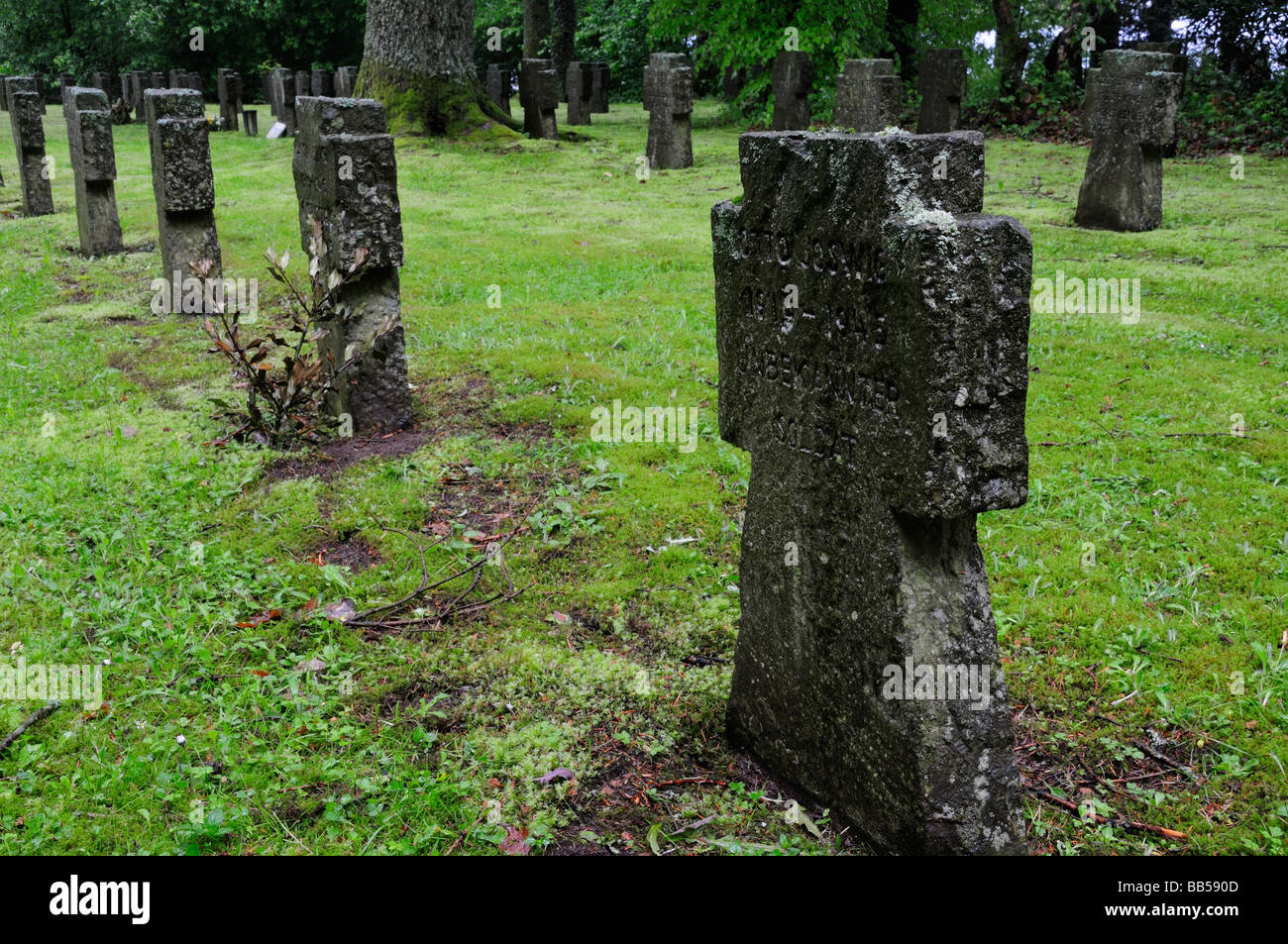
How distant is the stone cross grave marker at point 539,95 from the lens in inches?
834

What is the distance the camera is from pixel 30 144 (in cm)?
1470

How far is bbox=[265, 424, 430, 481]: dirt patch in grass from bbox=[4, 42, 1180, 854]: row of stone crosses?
11.1ft

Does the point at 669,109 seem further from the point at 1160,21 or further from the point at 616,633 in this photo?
the point at 616,633

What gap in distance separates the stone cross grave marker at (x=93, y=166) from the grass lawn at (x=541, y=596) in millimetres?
2824

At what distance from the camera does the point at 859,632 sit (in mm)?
3121

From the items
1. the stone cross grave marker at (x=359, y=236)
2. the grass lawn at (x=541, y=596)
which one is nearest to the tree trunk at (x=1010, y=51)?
the grass lawn at (x=541, y=596)

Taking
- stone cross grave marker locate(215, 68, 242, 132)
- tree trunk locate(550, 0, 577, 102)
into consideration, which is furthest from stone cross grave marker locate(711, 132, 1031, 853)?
stone cross grave marker locate(215, 68, 242, 132)

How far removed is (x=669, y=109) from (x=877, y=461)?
56.3 feet

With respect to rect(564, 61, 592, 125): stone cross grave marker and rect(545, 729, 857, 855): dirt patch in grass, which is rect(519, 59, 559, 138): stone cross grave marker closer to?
rect(564, 61, 592, 125): stone cross grave marker

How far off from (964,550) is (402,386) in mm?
4704

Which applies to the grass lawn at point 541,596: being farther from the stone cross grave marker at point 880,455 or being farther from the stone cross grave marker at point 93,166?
the stone cross grave marker at point 93,166

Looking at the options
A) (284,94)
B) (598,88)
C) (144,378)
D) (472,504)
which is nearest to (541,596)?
(472,504)

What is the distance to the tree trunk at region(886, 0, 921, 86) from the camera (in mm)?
24891

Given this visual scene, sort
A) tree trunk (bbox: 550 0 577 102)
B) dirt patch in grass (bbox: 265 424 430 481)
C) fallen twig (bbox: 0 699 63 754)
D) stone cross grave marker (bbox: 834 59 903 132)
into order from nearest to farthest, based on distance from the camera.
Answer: fallen twig (bbox: 0 699 63 754)
dirt patch in grass (bbox: 265 424 430 481)
stone cross grave marker (bbox: 834 59 903 132)
tree trunk (bbox: 550 0 577 102)
